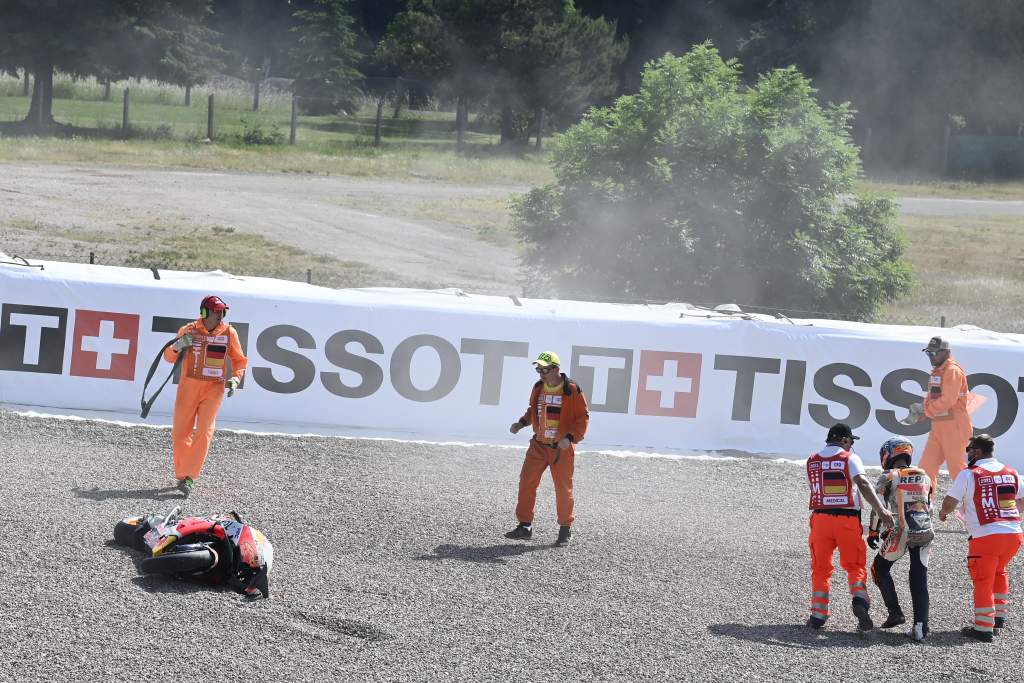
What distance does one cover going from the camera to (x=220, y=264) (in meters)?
26.8

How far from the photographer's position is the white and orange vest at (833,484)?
Answer: 9.41 m

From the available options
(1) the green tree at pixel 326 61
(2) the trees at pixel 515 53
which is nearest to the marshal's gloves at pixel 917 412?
(2) the trees at pixel 515 53

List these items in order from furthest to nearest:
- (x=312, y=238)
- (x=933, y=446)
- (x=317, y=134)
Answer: (x=317, y=134) < (x=312, y=238) < (x=933, y=446)

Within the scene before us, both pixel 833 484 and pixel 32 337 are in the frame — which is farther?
pixel 32 337

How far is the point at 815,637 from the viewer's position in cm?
915

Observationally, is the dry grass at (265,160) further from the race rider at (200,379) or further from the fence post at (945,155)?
the race rider at (200,379)

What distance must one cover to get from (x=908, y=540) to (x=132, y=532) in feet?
19.2

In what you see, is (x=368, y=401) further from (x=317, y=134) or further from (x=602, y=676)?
(x=317, y=134)

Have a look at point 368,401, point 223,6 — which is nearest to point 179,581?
point 368,401

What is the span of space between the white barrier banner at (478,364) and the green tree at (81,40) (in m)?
33.1

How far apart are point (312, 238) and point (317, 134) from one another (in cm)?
2163

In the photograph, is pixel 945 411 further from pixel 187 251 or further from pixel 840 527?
pixel 187 251

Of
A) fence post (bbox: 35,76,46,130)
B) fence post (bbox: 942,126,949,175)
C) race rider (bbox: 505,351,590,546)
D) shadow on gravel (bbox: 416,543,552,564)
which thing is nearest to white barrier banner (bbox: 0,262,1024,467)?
race rider (bbox: 505,351,590,546)

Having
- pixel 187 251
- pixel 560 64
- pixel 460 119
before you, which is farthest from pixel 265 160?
pixel 560 64
